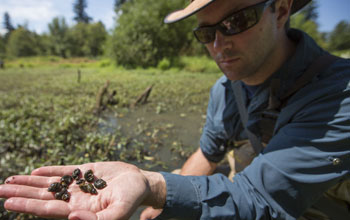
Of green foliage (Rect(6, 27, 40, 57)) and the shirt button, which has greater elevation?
green foliage (Rect(6, 27, 40, 57))

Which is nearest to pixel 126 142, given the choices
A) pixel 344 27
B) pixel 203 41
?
pixel 203 41

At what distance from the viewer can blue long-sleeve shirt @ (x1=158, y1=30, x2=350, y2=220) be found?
146 cm

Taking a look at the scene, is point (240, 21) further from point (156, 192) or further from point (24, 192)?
point (24, 192)

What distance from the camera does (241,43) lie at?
199 centimetres

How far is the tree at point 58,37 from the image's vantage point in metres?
54.0

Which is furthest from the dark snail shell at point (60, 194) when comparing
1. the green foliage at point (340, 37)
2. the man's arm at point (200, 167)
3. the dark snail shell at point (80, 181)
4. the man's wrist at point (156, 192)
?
the green foliage at point (340, 37)

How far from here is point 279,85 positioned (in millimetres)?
2006

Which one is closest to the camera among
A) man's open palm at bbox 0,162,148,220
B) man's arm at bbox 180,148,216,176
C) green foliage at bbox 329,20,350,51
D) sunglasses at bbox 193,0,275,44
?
man's open palm at bbox 0,162,148,220

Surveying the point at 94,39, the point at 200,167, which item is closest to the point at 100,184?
the point at 200,167

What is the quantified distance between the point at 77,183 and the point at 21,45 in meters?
→ 64.8

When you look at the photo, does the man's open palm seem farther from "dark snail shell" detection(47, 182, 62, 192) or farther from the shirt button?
the shirt button

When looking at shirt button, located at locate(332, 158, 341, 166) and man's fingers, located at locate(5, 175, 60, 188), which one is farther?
man's fingers, located at locate(5, 175, 60, 188)

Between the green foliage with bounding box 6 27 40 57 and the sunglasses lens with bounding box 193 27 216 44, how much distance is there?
210 feet

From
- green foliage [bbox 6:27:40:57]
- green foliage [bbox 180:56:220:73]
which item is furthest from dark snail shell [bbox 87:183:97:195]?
green foliage [bbox 6:27:40:57]
